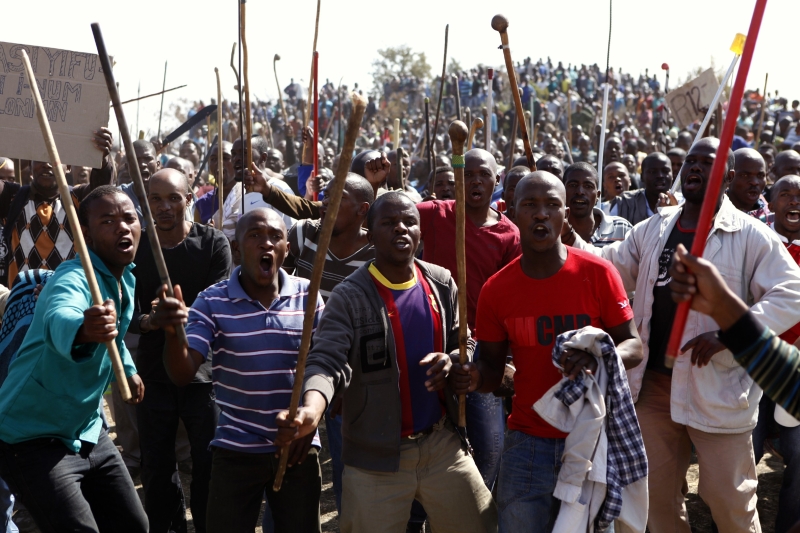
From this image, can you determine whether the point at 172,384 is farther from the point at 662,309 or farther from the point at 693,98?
the point at 693,98

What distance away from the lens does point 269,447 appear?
374cm

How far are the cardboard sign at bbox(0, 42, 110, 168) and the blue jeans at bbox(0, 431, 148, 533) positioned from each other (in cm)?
226

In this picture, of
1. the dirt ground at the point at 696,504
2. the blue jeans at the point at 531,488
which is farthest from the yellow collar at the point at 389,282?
the dirt ground at the point at 696,504

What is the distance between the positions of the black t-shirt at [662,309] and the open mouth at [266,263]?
73.1 inches

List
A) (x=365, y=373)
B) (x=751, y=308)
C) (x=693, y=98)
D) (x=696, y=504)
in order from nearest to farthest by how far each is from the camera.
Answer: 1. (x=365, y=373)
2. (x=751, y=308)
3. (x=696, y=504)
4. (x=693, y=98)

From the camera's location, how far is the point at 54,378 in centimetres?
352

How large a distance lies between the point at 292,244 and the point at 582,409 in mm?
→ 2330

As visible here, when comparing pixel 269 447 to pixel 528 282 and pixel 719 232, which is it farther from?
pixel 719 232

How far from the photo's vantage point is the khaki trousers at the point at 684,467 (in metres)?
4.04

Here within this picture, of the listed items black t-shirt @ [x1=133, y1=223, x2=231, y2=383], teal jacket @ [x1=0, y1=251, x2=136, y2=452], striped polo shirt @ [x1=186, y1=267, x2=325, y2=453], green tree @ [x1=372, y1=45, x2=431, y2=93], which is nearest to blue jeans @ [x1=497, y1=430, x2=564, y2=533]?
striped polo shirt @ [x1=186, y1=267, x2=325, y2=453]

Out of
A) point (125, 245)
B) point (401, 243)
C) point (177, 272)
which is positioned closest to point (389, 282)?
point (401, 243)

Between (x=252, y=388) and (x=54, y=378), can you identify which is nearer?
(x=54, y=378)

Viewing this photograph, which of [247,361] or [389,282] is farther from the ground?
[389,282]

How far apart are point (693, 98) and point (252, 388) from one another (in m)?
7.53
